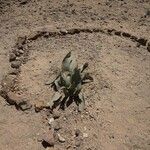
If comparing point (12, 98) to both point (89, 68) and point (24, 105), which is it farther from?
point (89, 68)

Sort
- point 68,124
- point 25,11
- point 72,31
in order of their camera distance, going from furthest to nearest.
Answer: point 25,11 < point 72,31 < point 68,124

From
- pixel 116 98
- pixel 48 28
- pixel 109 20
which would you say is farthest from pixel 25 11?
pixel 116 98

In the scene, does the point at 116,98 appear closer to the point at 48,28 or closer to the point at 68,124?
the point at 68,124

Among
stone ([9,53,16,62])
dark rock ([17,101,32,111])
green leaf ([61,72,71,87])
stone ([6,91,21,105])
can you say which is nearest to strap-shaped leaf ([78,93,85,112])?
green leaf ([61,72,71,87])

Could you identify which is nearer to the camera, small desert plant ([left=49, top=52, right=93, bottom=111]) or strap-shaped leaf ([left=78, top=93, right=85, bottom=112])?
strap-shaped leaf ([left=78, top=93, right=85, bottom=112])

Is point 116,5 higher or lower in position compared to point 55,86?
higher

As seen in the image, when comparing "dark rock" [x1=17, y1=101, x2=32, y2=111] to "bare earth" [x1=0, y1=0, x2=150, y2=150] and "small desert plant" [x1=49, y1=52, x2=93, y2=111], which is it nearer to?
"bare earth" [x1=0, y1=0, x2=150, y2=150]
